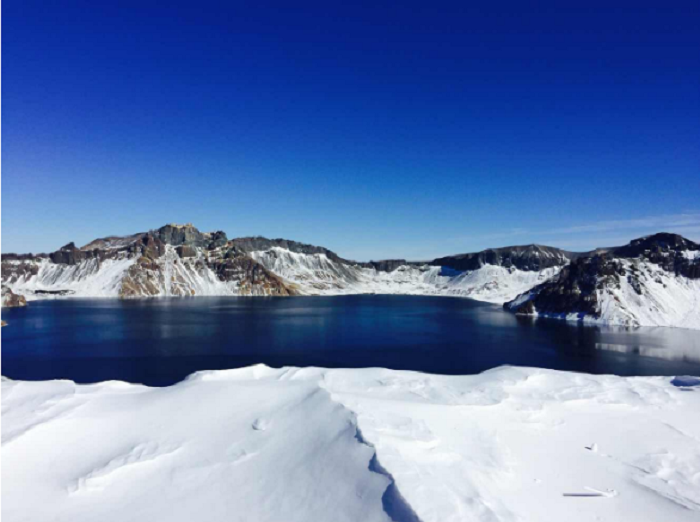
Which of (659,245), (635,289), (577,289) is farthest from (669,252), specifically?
(577,289)

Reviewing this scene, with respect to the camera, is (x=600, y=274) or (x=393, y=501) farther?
(x=600, y=274)

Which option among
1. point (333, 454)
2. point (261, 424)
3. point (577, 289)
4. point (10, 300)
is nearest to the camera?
point (333, 454)

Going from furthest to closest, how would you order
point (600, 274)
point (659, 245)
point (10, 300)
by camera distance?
point (10, 300)
point (659, 245)
point (600, 274)

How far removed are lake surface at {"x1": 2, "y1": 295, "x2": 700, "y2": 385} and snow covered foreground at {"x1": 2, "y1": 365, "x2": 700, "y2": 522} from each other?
20.5 m

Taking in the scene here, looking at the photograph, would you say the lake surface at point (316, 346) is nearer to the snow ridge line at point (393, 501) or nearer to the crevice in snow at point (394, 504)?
the snow ridge line at point (393, 501)

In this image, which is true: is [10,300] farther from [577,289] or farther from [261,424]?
[577,289]

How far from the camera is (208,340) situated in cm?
6762

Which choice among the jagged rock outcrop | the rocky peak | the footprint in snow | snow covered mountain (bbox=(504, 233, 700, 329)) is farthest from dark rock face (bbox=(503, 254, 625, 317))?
the jagged rock outcrop

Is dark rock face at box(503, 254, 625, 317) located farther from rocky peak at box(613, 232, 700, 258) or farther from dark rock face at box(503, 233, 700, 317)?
rocky peak at box(613, 232, 700, 258)

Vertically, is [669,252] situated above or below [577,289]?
above

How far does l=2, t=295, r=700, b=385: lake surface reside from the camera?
4878cm

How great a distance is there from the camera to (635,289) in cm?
10044

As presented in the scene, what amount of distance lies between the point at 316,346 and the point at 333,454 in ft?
157

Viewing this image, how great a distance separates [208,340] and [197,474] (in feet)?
181
